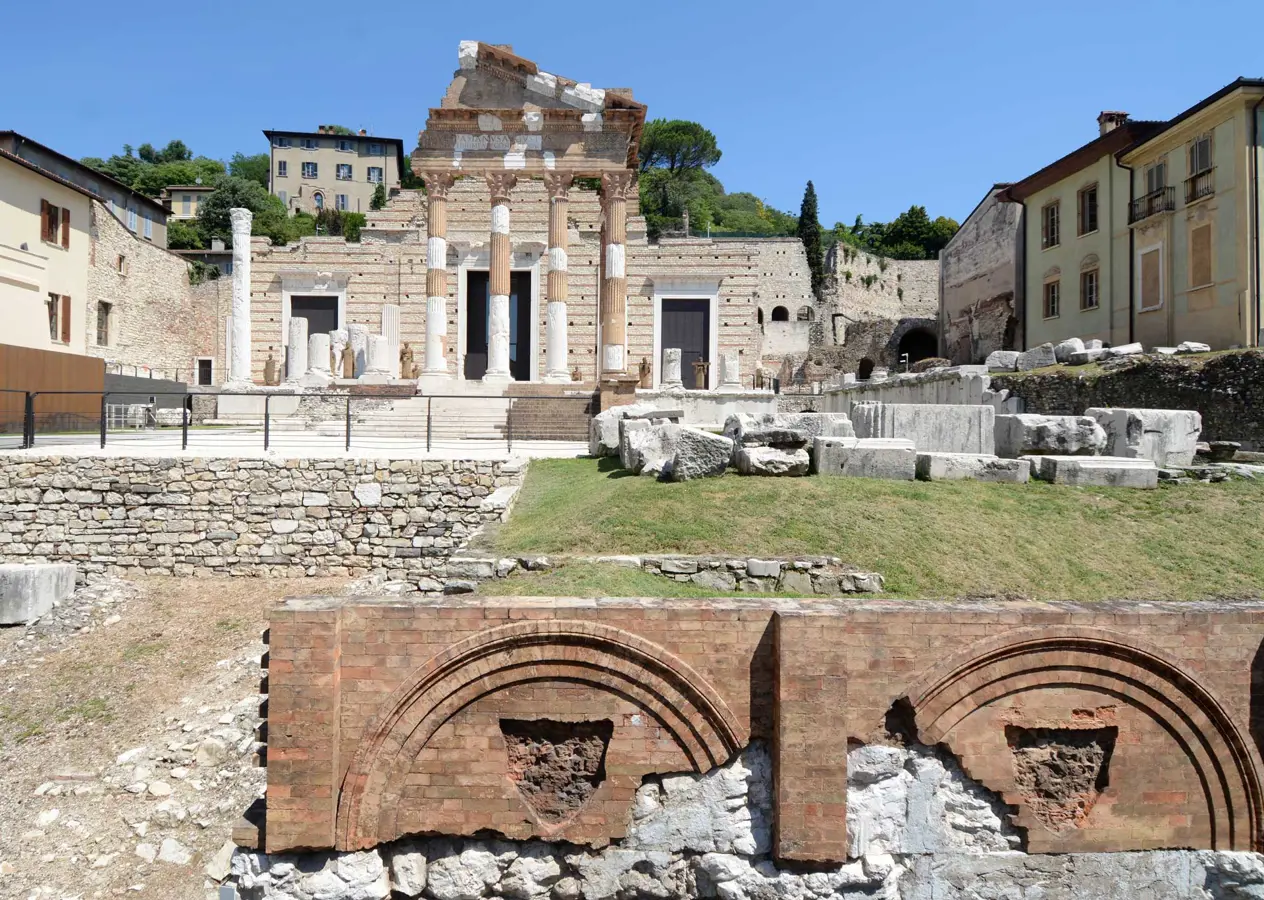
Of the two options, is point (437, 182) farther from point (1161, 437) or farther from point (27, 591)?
point (1161, 437)

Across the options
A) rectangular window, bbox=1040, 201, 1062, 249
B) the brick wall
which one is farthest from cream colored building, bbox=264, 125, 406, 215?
the brick wall

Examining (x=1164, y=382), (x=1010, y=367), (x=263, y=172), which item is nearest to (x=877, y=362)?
(x=1010, y=367)

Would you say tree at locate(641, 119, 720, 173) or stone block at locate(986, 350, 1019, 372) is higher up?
tree at locate(641, 119, 720, 173)

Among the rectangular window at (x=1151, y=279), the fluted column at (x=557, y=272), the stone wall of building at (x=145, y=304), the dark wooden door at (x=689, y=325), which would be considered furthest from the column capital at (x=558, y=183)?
the stone wall of building at (x=145, y=304)

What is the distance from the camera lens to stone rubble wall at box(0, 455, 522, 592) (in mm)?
13008

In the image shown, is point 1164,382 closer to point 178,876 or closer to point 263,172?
point 178,876

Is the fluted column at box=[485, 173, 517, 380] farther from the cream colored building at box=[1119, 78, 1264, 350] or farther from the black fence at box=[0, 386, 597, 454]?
the cream colored building at box=[1119, 78, 1264, 350]

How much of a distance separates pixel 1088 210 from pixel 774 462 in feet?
71.7

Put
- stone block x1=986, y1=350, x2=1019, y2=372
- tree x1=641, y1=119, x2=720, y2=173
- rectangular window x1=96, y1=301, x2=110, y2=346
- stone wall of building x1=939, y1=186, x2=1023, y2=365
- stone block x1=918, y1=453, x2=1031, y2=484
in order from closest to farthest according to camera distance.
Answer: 1. stone block x1=918, y1=453, x2=1031, y2=484
2. stone block x1=986, y1=350, x2=1019, y2=372
3. stone wall of building x1=939, y1=186, x2=1023, y2=365
4. rectangular window x1=96, y1=301, x2=110, y2=346
5. tree x1=641, y1=119, x2=720, y2=173

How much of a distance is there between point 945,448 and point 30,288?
95.8 ft

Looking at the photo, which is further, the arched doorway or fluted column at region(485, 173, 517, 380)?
the arched doorway

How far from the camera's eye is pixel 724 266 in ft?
109

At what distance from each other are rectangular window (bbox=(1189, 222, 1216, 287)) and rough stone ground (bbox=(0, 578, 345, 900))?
2109cm

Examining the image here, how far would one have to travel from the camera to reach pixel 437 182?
25.3 m
